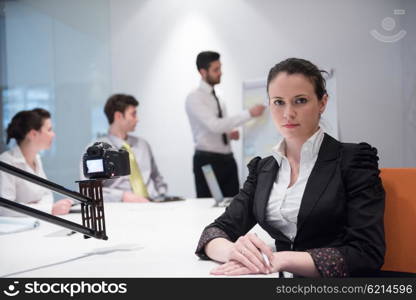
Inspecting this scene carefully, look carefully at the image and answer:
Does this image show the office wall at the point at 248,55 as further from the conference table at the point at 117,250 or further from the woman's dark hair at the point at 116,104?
the conference table at the point at 117,250

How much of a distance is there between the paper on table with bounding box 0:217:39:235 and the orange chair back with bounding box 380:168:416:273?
54.6 inches

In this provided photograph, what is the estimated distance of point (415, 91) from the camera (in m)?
2.90

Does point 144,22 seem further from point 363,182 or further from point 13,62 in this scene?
point 363,182

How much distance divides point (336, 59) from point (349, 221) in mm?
2193

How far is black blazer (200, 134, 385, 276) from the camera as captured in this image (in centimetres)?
121

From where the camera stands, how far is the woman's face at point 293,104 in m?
1.31

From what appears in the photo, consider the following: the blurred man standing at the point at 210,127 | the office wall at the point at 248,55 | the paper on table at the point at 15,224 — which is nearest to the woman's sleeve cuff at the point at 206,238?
the paper on table at the point at 15,224

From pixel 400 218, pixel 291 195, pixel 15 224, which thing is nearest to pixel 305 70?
pixel 291 195

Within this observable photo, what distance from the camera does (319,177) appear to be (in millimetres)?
1304

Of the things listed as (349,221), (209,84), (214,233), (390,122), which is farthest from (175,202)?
(349,221)

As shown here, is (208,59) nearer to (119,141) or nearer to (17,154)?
(119,141)

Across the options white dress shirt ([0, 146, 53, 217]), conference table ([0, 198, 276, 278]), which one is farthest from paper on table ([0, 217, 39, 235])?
white dress shirt ([0, 146, 53, 217])

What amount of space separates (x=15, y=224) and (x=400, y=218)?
1.50 metres

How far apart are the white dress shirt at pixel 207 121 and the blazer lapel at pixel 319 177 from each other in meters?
1.99
